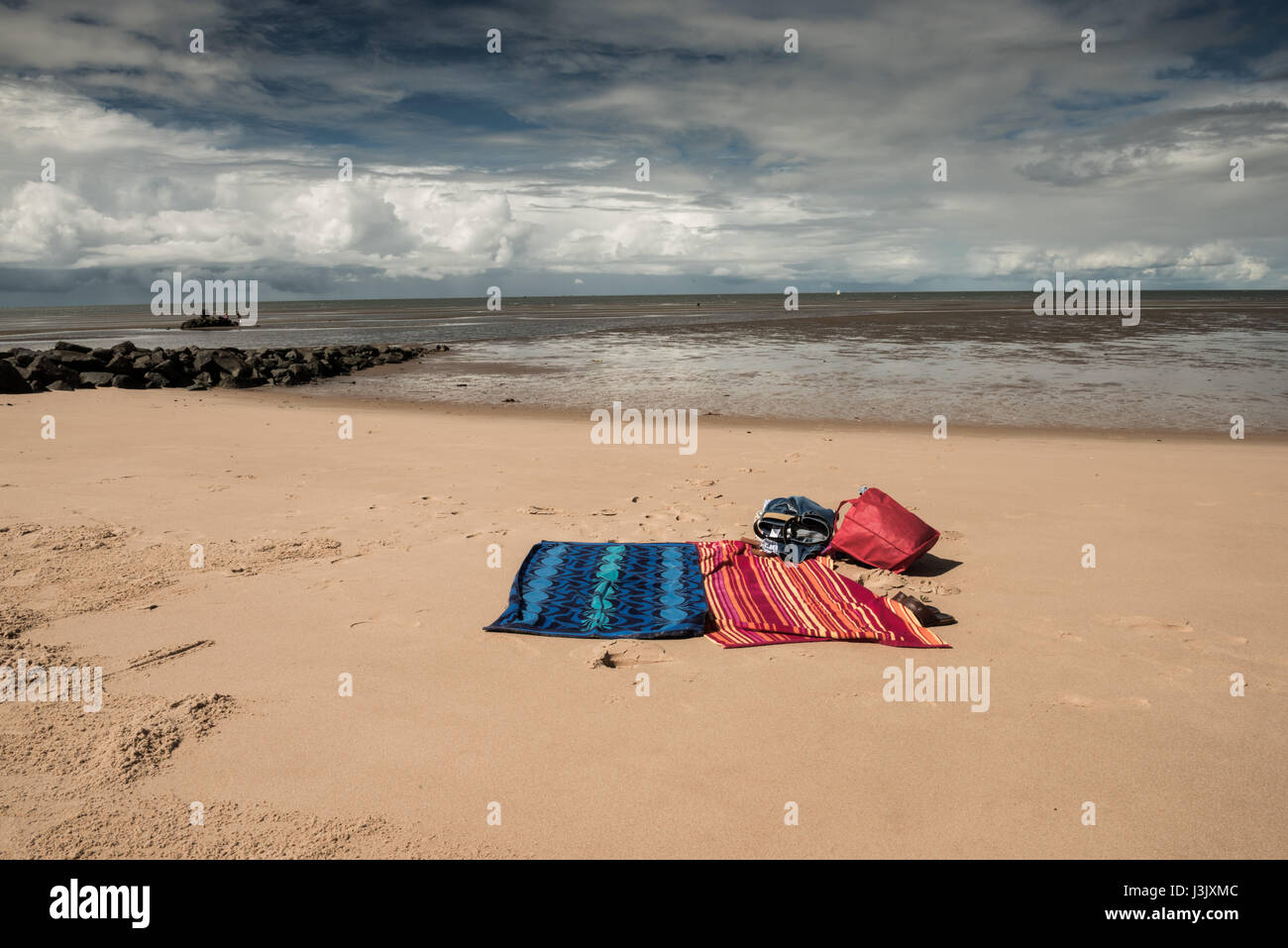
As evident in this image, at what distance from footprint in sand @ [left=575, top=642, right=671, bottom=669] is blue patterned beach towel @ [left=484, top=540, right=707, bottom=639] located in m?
0.10

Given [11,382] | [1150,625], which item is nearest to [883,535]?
[1150,625]

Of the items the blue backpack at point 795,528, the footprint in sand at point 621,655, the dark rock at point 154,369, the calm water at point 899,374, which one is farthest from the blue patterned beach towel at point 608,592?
the dark rock at point 154,369

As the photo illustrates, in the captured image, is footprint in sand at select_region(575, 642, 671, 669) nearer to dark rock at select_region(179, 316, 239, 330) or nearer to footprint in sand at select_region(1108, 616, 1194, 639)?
footprint in sand at select_region(1108, 616, 1194, 639)

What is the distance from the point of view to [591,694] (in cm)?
443

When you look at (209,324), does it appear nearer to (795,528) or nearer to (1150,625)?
(795,528)

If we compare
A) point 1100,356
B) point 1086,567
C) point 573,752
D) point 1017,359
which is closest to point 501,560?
point 573,752

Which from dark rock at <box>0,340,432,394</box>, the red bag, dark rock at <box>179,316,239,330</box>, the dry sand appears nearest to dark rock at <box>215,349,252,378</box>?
dark rock at <box>0,340,432,394</box>

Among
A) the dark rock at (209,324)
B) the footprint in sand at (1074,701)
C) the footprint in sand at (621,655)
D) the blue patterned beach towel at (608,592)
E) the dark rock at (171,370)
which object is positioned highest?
the dark rock at (209,324)

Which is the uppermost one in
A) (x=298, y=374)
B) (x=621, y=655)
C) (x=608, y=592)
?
(x=298, y=374)

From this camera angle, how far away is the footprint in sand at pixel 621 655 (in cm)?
480

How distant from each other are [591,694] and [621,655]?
0.53 meters

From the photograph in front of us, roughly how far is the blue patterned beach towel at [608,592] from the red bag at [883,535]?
1377 mm

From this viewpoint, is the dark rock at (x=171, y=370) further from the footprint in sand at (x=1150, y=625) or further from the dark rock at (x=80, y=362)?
the footprint in sand at (x=1150, y=625)
